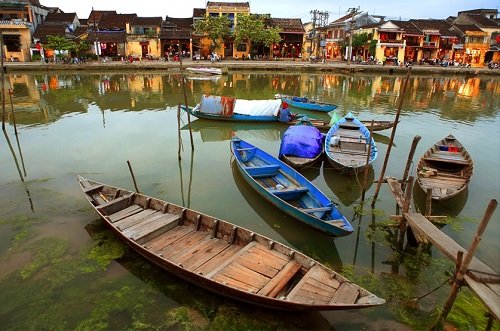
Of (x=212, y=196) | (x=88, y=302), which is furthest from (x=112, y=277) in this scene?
(x=212, y=196)

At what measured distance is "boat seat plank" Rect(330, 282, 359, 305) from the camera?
20.2 ft

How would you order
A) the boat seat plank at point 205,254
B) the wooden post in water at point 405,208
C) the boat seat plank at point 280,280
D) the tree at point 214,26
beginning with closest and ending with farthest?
1. the boat seat plank at point 280,280
2. the boat seat plank at point 205,254
3. the wooden post in water at point 405,208
4. the tree at point 214,26

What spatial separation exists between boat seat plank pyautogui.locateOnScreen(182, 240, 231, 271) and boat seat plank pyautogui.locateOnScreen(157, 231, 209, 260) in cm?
44

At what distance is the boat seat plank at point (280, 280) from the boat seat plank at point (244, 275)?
0.17 m

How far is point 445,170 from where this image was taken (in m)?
13.0

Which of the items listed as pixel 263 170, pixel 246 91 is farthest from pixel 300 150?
pixel 246 91

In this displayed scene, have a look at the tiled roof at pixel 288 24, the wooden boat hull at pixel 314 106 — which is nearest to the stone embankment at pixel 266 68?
the tiled roof at pixel 288 24

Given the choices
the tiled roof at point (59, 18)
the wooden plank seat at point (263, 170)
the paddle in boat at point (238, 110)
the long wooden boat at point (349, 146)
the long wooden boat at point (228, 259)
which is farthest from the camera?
the tiled roof at point (59, 18)

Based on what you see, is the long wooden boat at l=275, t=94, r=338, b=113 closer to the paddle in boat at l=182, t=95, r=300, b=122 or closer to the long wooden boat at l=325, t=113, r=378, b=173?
the paddle in boat at l=182, t=95, r=300, b=122

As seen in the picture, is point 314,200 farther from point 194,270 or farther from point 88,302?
point 88,302

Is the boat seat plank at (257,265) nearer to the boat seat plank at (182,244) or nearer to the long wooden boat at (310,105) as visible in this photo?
the boat seat plank at (182,244)

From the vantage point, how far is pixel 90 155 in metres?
16.1

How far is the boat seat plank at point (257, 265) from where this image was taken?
719 centimetres

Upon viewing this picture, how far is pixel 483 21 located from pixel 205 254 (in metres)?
73.2
